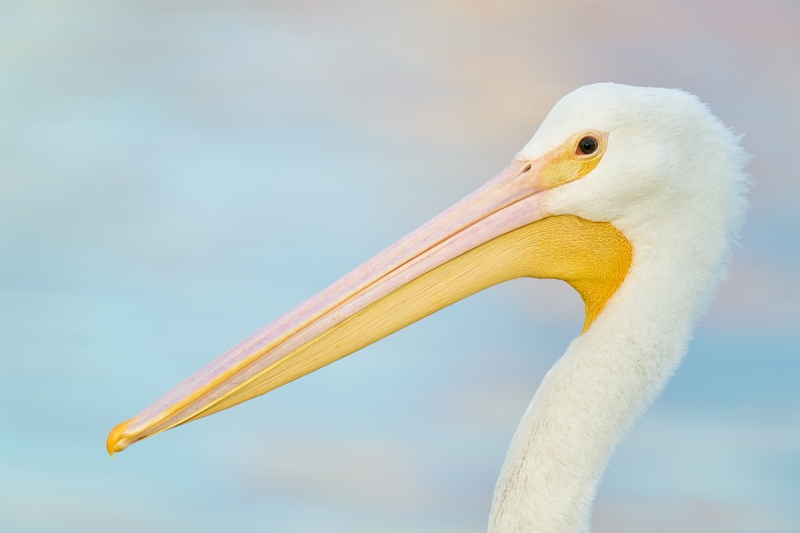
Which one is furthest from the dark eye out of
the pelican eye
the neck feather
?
the neck feather

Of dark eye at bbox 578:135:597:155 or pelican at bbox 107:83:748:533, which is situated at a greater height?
dark eye at bbox 578:135:597:155

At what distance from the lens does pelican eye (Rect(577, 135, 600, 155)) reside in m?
4.80

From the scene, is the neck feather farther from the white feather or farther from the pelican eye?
the pelican eye

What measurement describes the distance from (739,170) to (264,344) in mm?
2105

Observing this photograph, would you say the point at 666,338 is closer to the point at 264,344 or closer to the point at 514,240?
the point at 514,240

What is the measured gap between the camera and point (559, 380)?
188 inches

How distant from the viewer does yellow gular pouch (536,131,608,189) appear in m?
4.80

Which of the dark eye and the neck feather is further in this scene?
→ the dark eye

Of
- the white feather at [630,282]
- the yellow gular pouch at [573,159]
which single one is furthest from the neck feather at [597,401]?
the yellow gular pouch at [573,159]

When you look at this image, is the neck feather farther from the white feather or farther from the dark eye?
the dark eye

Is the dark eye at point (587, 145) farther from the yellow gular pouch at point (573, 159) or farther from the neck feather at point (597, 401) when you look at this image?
the neck feather at point (597, 401)

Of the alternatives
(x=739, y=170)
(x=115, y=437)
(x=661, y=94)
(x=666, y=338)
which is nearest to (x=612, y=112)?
(x=661, y=94)

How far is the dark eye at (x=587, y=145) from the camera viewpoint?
15.7 ft

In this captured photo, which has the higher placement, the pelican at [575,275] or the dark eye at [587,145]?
the dark eye at [587,145]
